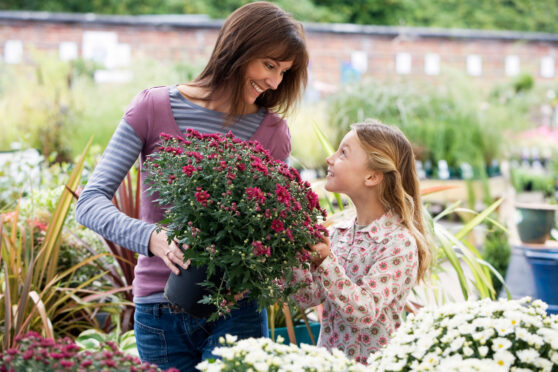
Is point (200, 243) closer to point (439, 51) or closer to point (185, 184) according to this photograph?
point (185, 184)

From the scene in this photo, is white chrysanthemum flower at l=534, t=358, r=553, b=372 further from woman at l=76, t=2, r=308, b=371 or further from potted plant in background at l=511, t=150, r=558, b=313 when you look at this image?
potted plant in background at l=511, t=150, r=558, b=313

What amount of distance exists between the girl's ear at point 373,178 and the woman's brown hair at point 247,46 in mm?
379

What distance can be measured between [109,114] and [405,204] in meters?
5.05

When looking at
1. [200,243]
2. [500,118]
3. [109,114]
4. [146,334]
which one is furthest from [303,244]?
[500,118]

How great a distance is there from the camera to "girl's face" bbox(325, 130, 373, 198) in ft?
6.32

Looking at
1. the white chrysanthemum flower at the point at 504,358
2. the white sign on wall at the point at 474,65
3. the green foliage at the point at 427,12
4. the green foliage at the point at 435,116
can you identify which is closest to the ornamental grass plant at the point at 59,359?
the white chrysanthemum flower at the point at 504,358

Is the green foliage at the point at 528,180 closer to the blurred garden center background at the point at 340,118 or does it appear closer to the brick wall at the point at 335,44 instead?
the blurred garden center background at the point at 340,118

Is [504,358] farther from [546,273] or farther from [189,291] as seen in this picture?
[546,273]

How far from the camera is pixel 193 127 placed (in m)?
1.73

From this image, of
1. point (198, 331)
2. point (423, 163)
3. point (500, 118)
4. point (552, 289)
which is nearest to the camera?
point (198, 331)

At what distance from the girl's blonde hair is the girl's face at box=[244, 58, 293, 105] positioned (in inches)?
14.3

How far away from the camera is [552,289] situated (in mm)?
4512

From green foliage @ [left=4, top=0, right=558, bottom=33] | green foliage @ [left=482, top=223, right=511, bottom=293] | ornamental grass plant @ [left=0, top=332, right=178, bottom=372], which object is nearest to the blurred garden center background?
green foliage @ [left=482, top=223, right=511, bottom=293]

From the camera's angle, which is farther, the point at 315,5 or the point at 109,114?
the point at 315,5
